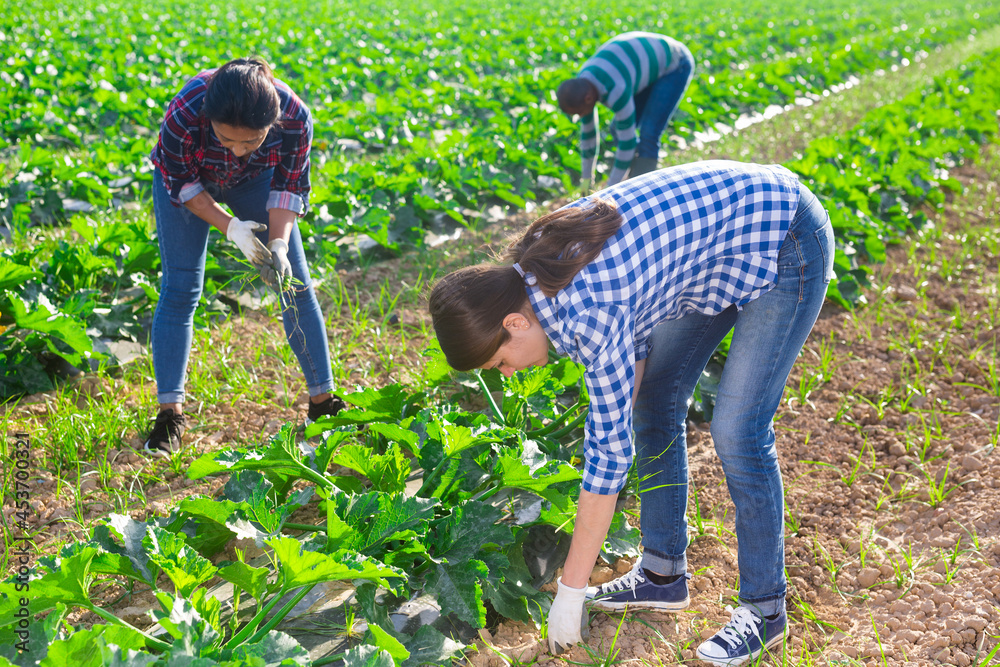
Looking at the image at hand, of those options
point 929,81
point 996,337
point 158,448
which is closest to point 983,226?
point 996,337

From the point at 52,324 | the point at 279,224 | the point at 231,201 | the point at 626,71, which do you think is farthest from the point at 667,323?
the point at 626,71

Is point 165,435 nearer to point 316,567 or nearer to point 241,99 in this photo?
point 241,99

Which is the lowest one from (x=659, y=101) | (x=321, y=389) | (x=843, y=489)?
(x=843, y=489)

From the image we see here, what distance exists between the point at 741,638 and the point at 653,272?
965 mm

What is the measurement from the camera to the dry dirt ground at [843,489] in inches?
78.1

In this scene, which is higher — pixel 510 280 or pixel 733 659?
pixel 510 280

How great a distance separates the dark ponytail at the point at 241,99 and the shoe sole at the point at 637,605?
1585 mm

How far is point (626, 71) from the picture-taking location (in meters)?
4.29

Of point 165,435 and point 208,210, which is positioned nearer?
point 208,210

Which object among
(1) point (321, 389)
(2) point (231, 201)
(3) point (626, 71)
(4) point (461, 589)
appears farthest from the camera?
(3) point (626, 71)

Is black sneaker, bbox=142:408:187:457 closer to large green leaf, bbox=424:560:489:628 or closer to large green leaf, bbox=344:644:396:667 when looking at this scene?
large green leaf, bbox=424:560:489:628

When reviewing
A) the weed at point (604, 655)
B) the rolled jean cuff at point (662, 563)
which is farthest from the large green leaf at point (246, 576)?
the rolled jean cuff at point (662, 563)

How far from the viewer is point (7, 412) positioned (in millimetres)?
2596

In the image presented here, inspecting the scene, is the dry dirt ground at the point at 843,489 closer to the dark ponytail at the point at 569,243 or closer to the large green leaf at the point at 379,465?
the large green leaf at the point at 379,465
